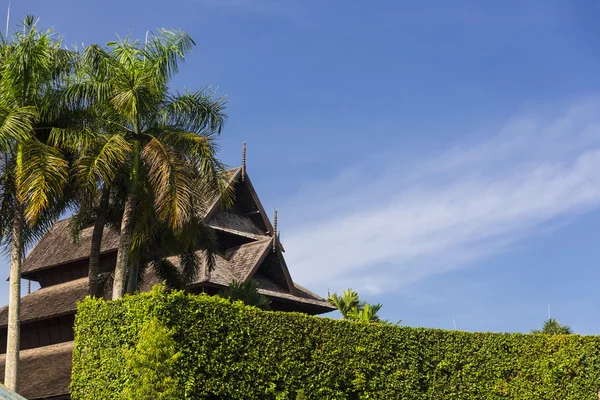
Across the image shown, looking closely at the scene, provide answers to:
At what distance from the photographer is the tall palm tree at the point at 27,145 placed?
24172 millimetres

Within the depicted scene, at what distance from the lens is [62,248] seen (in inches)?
1656

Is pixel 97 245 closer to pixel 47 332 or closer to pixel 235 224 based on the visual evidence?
pixel 47 332

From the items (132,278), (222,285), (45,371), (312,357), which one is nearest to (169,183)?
(132,278)

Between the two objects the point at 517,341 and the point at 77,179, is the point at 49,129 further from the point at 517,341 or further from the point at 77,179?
the point at 517,341

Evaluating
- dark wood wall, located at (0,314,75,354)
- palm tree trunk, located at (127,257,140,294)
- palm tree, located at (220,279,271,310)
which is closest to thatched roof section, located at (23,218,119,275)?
dark wood wall, located at (0,314,75,354)

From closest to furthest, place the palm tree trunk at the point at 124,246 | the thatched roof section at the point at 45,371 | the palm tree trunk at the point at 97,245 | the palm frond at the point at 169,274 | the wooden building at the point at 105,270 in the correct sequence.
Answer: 1. the palm tree trunk at the point at 124,246
2. the palm tree trunk at the point at 97,245
3. the thatched roof section at the point at 45,371
4. the palm frond at the point at 169,274
5. the wooden building at the point at 105,270

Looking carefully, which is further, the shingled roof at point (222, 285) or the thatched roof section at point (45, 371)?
the shingled roof at point (222, 285)

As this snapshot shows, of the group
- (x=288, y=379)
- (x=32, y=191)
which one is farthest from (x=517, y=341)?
(x=32, y=191)

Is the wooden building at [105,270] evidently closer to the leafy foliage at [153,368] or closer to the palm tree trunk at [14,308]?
the palm tree trunk at [14,308]

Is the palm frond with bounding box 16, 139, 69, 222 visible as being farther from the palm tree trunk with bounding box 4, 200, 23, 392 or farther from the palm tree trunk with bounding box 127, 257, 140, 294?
the palm tree trunk with bounding box 127, 257, 140, 294

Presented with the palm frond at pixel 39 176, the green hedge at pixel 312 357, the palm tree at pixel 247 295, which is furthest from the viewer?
the palm tree at pixel 247 295

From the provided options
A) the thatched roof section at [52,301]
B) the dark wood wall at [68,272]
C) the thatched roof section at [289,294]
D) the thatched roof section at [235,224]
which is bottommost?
the thatched roof section at [52,301]

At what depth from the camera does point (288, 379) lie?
74.0 feet

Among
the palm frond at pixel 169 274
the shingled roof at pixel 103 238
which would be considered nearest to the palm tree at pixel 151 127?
the palm frond at pixel 169 274
